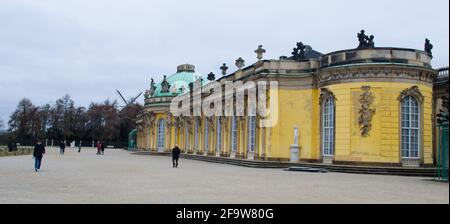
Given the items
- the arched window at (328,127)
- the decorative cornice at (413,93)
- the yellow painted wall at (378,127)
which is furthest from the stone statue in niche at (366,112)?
the arched window at (328,127)

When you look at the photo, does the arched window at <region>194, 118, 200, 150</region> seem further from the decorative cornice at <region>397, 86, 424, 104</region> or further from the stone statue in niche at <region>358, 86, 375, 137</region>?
the decorative cornice at <region>397, 86, 424, 104</region>

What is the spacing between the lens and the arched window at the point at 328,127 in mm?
29656

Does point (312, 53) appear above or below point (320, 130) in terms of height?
above

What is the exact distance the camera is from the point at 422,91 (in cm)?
2800

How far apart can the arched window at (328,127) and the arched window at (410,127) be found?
4222 mm

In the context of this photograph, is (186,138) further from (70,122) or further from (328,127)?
(70,122)

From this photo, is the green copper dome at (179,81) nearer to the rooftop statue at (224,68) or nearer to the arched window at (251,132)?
the rooftop statue at (224,68)

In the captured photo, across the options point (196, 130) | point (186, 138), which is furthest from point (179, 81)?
point (196, 130)

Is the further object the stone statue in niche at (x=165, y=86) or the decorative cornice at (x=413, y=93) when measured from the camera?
the stone statue in niche at (x=165, y=86)

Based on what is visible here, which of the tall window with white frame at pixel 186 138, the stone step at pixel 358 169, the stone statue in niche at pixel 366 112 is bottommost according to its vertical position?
the stone step at pixel 358 169

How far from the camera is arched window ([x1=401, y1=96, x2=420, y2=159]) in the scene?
2748 cm

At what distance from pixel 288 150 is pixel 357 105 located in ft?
21.1

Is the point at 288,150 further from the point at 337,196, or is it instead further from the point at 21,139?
the point at 21,139
